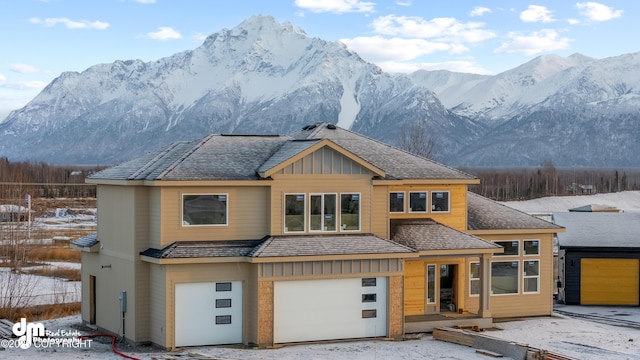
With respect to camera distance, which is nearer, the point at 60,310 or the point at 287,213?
the point at 287,213

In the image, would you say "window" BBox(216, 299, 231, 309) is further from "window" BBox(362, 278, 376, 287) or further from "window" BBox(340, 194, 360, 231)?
"window" BBox(340, 194, 360, 231)

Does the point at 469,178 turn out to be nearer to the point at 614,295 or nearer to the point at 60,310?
the point at 614,295

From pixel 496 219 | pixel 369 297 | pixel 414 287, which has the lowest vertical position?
pixel 414 287

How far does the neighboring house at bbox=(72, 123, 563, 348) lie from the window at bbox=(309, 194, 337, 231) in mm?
30

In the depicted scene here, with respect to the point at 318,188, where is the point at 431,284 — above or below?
below

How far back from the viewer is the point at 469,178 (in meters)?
30.4

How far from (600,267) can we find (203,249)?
59.2 ft

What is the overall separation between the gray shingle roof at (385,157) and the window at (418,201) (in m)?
0.77

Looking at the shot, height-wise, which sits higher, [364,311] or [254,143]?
[254,143]

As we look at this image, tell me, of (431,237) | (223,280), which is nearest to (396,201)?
(431,237)

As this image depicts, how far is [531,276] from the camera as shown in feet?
103

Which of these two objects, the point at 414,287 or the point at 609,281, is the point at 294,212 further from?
the point at 609,281

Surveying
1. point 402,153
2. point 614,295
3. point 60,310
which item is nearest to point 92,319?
point 60,310

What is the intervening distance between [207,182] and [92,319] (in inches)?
282
